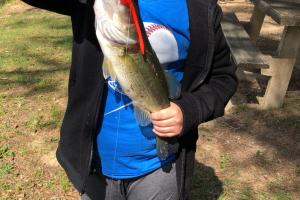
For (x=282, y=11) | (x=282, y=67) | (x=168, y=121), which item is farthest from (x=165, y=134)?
(x=282, y=67)

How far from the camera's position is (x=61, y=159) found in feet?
7.03

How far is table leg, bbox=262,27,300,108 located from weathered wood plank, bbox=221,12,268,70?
22 cm

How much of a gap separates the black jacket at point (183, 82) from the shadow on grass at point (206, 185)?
1.53m

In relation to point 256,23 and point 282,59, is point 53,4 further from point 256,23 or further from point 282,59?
point 256,23

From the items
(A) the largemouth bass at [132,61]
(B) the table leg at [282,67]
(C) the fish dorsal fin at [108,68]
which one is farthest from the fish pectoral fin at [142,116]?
(B) the table leg at [282,67]

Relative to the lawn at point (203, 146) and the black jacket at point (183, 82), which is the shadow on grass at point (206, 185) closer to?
the lawn at point (203, 146)

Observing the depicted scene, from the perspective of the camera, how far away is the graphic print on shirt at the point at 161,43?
5.77ft

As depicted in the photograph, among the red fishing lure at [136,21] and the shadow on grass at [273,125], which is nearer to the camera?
the red fishing lure at [136,21]

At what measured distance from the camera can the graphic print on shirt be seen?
1.76 m

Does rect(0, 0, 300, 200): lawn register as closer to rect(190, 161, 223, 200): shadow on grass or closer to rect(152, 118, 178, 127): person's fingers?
rect(190, 161, 223, 200): shadow on grass

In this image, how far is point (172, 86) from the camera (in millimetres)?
1694

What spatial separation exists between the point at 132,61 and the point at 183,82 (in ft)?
1.73

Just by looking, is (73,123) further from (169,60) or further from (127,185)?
(169,60)

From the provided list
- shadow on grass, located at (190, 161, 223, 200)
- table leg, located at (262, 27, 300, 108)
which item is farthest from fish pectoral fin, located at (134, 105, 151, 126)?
table leg, located at (262, 27, 300, 108)
